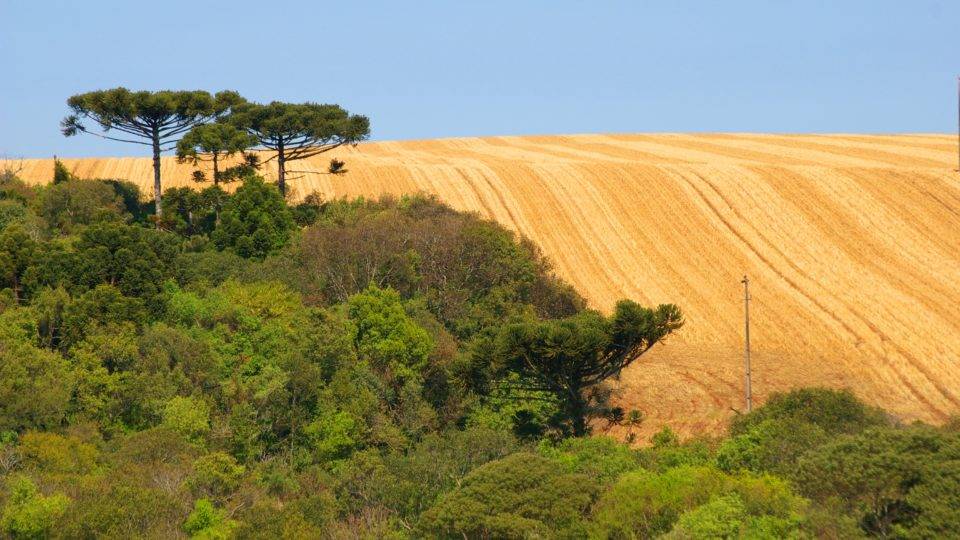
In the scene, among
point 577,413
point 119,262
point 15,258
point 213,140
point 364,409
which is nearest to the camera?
point 577,413

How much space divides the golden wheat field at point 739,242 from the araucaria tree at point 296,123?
5636mm

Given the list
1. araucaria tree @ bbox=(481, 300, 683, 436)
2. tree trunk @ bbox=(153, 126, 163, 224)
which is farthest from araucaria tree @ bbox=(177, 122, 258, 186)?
araucaria tree @ bbox=(481, 300, 683, 436)

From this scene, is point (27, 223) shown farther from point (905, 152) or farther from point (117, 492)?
point (905, 152)

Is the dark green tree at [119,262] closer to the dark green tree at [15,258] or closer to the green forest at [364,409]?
the green forest at [364,409]

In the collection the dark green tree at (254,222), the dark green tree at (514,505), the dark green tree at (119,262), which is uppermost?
the dark green tree at (254,222)

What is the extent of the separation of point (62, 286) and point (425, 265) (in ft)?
57.1

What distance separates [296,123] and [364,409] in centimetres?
2936

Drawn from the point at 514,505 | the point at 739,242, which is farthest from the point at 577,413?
the point at 739,242

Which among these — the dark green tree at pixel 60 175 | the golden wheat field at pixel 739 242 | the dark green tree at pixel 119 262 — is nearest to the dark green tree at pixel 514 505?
the golden wheat field at pixel 739 242

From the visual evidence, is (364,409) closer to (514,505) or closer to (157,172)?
(514,505)

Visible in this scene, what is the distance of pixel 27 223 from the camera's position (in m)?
75.0

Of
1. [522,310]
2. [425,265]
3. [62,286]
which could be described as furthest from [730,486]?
[62,286]

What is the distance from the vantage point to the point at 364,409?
57594 millimetres

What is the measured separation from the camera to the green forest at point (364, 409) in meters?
42.4
